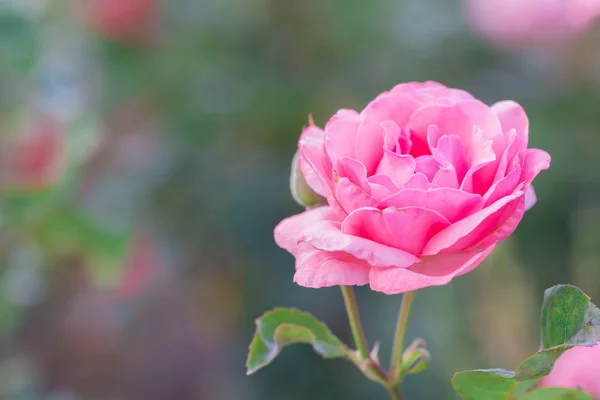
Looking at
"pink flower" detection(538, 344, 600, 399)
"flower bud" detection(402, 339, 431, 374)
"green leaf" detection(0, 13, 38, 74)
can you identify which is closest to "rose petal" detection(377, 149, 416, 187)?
"flower bud" detection(402, 339, 431, 374)

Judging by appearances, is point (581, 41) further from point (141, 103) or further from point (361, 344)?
point (361, 344)

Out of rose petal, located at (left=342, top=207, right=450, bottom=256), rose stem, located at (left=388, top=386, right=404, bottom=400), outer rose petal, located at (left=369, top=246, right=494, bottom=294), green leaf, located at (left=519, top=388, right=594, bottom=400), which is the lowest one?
green leaf, located at (left=519, top=388, right=594, bottom=400)

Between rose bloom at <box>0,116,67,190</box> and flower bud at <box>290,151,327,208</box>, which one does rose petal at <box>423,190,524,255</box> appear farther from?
rose bloom at <box>0,116,67,190</box>

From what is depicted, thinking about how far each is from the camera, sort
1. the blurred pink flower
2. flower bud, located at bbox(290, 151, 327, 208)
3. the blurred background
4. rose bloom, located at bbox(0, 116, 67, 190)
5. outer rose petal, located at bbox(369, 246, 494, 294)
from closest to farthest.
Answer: outer rose petal, located at bbox(369, 246, 494, 294)
flower bud, located at bbox(290, 151, 327, 208)
rose bloom, located at bbox(0, 116, 67, 190)
the blurred background
the blurred pink flower

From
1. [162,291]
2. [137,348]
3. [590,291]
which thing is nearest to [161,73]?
[162,291]

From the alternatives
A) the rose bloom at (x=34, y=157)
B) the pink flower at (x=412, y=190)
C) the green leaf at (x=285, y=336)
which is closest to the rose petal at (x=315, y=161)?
the pink flower at (x=412, y=190)

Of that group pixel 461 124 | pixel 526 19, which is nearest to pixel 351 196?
pixel 461 124

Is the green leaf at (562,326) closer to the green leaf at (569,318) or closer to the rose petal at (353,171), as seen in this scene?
the green leaf at (569,318)

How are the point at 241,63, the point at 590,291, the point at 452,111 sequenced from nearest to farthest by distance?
the point at 452,111
the point at 590,291
the point at 241,63
